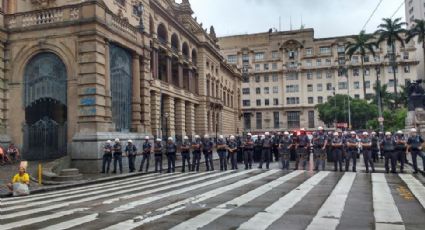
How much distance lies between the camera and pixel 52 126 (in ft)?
70.0

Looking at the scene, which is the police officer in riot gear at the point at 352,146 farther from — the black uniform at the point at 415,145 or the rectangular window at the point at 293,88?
the rectangular window at the point at 293,88

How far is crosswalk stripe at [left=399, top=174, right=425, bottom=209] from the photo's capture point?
1087 centimetres

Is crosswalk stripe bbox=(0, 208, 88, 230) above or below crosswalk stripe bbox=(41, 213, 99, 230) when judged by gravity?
below

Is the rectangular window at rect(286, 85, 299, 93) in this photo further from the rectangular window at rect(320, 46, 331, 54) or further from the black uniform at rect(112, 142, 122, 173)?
the black uniform at rect(112, 142, 122, 173)

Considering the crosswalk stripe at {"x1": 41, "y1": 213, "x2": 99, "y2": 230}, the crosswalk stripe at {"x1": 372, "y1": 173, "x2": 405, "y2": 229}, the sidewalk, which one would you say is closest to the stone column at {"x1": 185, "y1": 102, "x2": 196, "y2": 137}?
the sidewalk

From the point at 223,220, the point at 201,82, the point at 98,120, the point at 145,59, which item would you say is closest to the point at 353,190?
the point at 223,220

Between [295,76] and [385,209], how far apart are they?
3755 inches

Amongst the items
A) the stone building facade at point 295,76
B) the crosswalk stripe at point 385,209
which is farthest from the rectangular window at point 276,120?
the crosswalk stripe at point 385,209

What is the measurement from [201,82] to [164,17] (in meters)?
14.2

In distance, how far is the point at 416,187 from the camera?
1315 cm

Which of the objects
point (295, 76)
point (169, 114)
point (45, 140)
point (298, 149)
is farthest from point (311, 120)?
point (45, 140)

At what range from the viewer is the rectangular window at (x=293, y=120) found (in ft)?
335

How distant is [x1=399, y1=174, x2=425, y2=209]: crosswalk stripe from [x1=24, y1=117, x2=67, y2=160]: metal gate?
49.5ft

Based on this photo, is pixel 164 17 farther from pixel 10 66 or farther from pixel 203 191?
pixel 203 191
